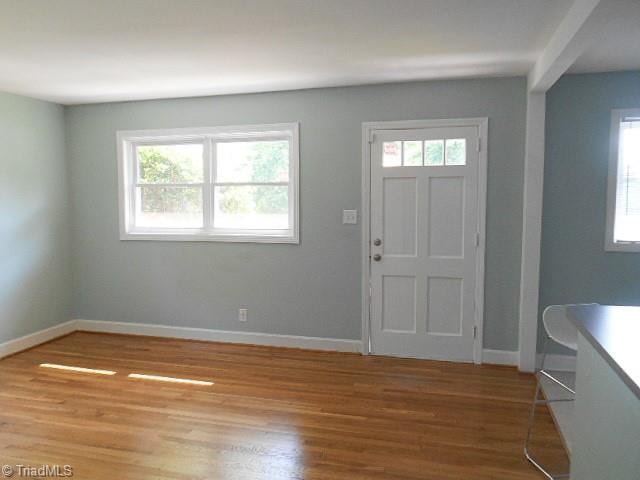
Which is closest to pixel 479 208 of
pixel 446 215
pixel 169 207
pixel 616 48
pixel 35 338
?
pixel 446 215

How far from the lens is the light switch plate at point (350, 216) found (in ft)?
13.0

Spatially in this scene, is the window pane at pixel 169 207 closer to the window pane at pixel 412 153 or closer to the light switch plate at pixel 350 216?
the light switch plate at pixel 350 216

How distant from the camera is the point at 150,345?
432 cm

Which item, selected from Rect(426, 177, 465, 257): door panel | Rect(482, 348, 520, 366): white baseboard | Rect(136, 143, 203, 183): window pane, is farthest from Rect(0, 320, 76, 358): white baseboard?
Rect(482, 348, 520, 366): white baseboard

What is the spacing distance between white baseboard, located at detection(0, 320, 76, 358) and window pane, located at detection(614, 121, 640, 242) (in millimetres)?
5236

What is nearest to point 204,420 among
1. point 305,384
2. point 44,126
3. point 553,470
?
point 305,384

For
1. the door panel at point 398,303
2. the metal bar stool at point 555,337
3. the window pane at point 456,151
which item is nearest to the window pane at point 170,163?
the door panel at point 398,303

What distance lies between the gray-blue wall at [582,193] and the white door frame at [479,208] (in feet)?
1.54

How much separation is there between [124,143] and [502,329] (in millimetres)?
4027

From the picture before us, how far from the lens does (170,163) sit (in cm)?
451

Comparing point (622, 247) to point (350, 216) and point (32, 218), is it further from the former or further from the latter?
point (32, 218)

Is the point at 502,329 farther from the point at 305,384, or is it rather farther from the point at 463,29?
the point at 463,29

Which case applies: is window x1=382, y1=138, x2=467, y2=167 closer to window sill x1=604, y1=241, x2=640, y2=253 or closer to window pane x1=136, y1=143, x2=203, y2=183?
window sill x1=604, y1=241, x2=640, y2=253

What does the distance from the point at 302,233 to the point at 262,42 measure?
178 cm
